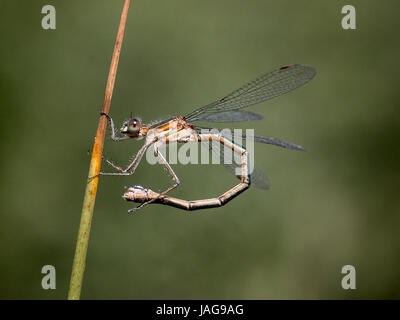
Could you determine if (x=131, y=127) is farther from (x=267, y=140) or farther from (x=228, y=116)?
(x=267, y=140)

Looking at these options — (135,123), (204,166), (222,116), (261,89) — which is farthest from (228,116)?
(204,166)

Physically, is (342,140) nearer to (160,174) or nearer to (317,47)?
(317,47)

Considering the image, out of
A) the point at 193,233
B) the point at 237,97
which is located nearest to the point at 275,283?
the point at 193,233

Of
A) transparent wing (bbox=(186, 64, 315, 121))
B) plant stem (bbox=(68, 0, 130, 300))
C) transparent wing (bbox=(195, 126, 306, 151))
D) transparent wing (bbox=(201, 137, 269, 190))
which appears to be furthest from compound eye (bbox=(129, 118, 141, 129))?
plant stem (bbox=(68, 0, 130, 300))

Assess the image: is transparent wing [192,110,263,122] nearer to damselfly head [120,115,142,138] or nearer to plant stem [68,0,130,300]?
damselfly head [120,115,142,138]

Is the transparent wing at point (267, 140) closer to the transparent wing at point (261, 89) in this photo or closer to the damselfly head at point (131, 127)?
the transparent wing at point (261, 89)
